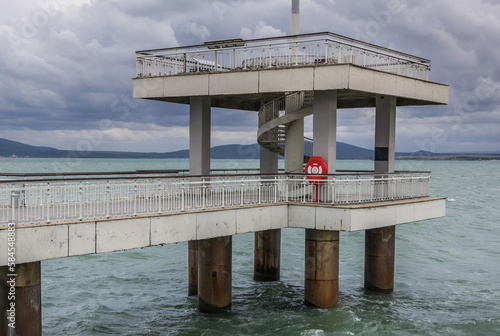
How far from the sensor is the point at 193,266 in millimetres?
25688

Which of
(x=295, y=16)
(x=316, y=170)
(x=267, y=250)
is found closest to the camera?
(x=316, y=170)

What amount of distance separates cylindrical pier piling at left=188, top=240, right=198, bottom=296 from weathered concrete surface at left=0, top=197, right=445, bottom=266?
21.3 ft

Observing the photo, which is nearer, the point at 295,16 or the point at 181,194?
the point at 181,194

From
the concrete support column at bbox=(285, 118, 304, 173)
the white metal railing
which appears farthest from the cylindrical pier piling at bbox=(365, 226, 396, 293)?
the concrete support column at bbox=(285, 118, 304, 173)

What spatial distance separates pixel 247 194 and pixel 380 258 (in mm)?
7118

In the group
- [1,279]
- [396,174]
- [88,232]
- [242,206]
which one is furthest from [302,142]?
[1,279]

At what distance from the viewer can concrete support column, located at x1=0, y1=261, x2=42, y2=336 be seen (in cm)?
1467

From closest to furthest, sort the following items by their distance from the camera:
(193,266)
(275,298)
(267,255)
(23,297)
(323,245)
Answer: (23,297) < (323,245) < (275,298) < (193,266) < (267,255)

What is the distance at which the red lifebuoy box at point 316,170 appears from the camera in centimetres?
2072

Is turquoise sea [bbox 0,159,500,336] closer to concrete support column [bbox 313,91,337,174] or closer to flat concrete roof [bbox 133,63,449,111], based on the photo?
concrete support column [bbox 313,91,337,174]

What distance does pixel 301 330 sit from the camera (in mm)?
20062

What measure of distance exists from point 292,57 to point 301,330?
1036 cm

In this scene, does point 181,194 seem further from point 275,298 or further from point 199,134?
point 275,298

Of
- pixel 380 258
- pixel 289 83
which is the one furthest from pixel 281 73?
pixel 380 258
